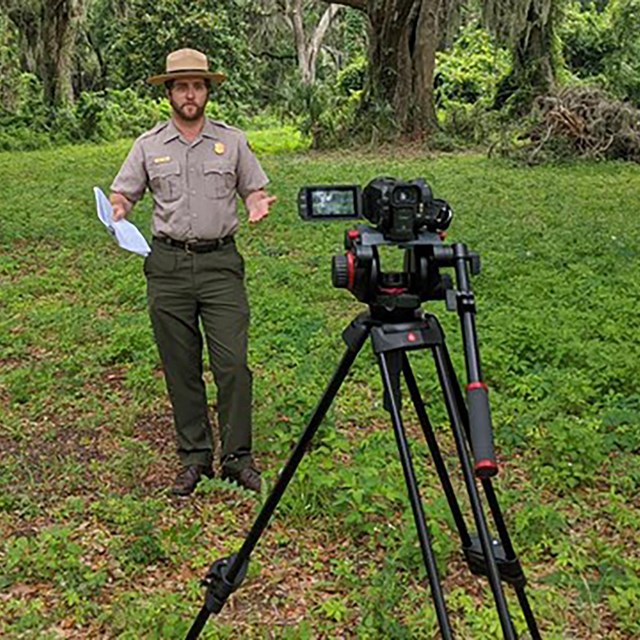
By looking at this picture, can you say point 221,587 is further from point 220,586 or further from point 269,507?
point 269,507

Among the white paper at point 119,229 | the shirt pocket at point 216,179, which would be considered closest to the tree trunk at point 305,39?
the shirt pocket at point 216,179

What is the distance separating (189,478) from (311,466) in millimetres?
510

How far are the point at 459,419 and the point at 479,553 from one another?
37 centimetres

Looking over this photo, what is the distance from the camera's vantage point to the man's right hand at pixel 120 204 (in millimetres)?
3761

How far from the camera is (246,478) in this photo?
3.96 metres

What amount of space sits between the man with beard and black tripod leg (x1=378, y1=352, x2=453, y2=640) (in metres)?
1.65

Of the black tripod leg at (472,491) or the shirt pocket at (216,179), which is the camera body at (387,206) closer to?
the black tripod leg at (472,491)

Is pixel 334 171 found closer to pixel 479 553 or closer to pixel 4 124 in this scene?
pixel 4 124

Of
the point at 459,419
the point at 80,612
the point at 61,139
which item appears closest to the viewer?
the point at 459,419

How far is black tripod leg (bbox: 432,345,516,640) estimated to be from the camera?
2004 millimetres

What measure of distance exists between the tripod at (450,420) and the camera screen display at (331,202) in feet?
0.81

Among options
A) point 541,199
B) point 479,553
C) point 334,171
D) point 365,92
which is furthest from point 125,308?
point 365,92

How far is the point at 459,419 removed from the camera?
2.23 m

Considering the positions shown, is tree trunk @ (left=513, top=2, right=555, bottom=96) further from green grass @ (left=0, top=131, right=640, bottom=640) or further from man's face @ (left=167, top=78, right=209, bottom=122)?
man's face @ (left=167, top=78, right=209, bottom=122)
